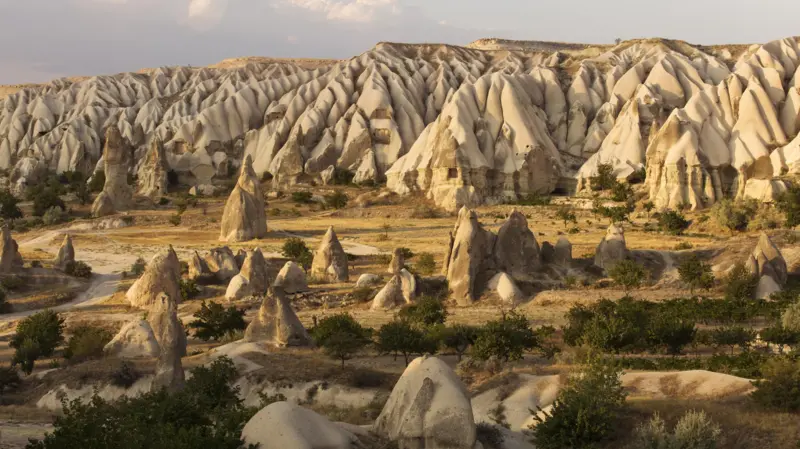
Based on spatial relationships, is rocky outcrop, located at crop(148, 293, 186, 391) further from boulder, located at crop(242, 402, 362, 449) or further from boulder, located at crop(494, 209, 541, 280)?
boulder, located at crop(494, 209, 541, 280)

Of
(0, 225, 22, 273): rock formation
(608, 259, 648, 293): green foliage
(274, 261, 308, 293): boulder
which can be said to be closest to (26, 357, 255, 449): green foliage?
(274, 261, 308, 293): boulder

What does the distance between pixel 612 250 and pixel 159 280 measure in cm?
1676

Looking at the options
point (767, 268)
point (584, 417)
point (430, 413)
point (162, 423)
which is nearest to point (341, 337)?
point (162, 423)

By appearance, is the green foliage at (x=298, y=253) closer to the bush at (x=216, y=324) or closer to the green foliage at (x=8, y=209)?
the bush at (x=216, y=324)

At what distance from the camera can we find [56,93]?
10156 centimetres

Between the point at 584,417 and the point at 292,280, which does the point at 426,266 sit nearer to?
the point at 292,280

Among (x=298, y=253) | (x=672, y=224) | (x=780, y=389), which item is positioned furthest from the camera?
(x=672, y=224)

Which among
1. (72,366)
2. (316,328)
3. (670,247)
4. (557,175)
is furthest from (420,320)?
(557,175)

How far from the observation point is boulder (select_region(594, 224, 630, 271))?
29.0m

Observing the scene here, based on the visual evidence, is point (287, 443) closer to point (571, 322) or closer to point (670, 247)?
point (571, 322)

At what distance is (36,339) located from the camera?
20.5 m

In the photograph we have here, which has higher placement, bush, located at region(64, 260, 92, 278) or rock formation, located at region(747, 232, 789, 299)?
rock formation, located at region(747, 232, 789, 299)

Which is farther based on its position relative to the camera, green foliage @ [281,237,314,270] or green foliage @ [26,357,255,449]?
green foliage @ [281,237,314,270]

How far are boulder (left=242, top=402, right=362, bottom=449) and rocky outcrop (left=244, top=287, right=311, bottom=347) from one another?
29.0ft
